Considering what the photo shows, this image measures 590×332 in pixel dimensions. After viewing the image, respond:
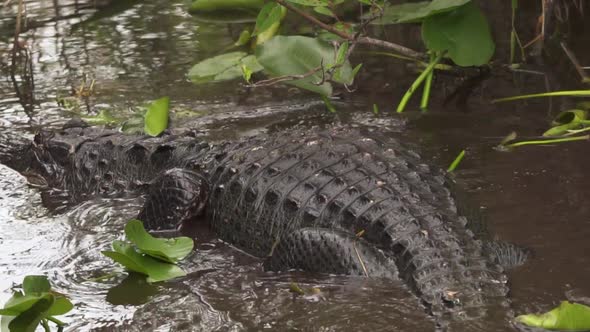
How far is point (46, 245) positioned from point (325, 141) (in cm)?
139

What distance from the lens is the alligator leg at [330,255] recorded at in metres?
3.81

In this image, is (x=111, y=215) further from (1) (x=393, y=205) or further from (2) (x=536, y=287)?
(2) (x=536, y=287)

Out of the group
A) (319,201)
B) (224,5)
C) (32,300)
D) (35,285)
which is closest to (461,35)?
(319,201)

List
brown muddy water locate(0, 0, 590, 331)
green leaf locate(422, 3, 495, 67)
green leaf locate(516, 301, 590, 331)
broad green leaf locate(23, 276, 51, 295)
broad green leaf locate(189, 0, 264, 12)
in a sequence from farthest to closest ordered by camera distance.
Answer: broad green leaf locate(189, 0, 264, 12) → green leaf locate(422, 3, 495, 67) → brown muddy water locate(0, 0, 590, 331) → broad green leaf locate(23, 276, 51, 295) → green leaf locate(516, 301, 590, 331)

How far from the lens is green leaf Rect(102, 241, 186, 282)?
399 cm

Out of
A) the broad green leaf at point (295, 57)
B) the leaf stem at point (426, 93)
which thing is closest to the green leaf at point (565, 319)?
the broad green leaf at point (295, 57)

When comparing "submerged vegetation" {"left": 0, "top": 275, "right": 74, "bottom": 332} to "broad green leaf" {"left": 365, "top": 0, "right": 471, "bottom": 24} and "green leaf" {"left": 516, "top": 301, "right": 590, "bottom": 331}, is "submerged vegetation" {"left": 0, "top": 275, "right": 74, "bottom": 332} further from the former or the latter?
"broad green leaf" {"left": 365, "top": 0, "right": 471, "bottom": 24}

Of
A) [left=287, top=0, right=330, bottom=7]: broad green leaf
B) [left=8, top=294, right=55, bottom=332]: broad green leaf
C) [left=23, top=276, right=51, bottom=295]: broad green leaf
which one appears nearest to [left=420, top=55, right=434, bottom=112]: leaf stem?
[left=287, top=0, right=330, bottom=7]: broad green leaf

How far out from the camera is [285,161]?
4.39m

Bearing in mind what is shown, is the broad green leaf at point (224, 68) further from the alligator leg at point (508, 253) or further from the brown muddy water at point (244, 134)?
the alligator leg at point (508, 253)

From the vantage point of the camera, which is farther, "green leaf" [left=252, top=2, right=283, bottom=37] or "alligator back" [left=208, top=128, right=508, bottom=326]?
"green leaf" [left=252, top=2, right=283, bottom=37]

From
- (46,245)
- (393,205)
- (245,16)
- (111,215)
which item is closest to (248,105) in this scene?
(245,16)

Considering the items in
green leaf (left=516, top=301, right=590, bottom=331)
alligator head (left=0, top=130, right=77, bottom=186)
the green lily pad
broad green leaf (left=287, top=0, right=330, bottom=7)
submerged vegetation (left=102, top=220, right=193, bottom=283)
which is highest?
broad green leaf (left=287, top=0, right=330, bottom=7)

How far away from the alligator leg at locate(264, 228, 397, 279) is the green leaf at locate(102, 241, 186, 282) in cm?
44
